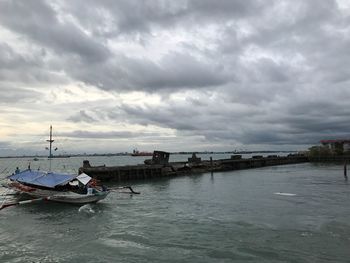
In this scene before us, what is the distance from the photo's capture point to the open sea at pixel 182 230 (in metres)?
17.6

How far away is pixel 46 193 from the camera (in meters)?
35.7

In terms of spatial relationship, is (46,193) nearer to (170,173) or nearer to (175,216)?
(175,216)

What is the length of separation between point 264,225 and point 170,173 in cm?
4533

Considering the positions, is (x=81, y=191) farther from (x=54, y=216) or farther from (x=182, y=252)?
(x=182, y=252)

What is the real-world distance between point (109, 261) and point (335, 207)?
2065 cm

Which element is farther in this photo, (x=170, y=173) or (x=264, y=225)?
(x=170, y=173)

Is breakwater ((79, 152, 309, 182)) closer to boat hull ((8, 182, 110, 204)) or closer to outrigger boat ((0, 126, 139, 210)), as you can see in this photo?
outrigger boat ((0, 126, 139, 210))

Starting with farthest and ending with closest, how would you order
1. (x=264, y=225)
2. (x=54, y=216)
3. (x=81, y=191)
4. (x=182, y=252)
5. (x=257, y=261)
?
(x=81, y=191), (x=54, y=216), (x=264, y=225), (x=182, y=252), (x=257, y=261)

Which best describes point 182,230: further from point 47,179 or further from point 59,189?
point 47,179

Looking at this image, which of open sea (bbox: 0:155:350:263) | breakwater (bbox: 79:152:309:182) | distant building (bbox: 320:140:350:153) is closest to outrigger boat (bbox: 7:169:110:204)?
open sea (bbox: 0:155:350:263)

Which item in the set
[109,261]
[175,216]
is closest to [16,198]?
[175,216]

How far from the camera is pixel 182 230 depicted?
22.4 metres

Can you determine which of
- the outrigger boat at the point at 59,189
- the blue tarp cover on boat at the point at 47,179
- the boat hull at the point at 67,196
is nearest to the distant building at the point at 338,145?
the outrigger boat at the point at 59,189

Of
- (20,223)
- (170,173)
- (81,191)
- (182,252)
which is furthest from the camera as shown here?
(170,173)
